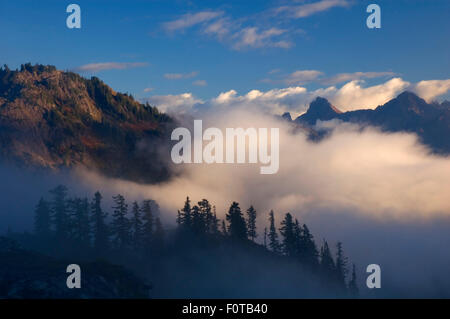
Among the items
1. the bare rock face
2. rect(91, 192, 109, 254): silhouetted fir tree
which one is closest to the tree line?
rect(91, 192, 109, 254): silhouetted fir tree

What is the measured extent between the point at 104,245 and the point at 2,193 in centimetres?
9688

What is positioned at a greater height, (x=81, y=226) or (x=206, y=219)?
(x=206, y=219)

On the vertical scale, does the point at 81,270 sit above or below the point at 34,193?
below

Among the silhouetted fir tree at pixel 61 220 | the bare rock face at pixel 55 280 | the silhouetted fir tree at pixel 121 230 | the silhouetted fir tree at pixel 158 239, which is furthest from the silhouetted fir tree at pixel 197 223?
the bare rock face at pixel 55 280

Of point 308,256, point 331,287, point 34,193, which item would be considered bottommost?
point 331,287

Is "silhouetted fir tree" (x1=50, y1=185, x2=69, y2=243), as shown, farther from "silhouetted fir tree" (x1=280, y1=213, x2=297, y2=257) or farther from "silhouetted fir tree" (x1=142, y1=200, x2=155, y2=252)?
"silhouetted fir tree" (x1=280, y1=213, x2=297, y2=257)

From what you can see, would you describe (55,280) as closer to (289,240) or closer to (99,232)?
(99,232)

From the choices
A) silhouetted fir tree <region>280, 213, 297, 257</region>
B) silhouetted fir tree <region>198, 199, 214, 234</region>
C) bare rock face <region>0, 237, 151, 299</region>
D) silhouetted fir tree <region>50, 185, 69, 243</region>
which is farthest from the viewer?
silhouetted fir tree <region>198, 199, 214, 234</region>

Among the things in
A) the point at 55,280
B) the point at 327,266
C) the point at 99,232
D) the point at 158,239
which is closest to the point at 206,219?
the point at 158,239

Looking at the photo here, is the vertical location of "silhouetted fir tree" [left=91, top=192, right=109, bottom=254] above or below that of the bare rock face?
above

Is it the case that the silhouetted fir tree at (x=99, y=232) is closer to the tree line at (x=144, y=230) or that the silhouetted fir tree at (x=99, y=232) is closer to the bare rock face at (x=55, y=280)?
the tree line at (x=144, y=230)

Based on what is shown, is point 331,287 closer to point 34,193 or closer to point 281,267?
point 281,267
